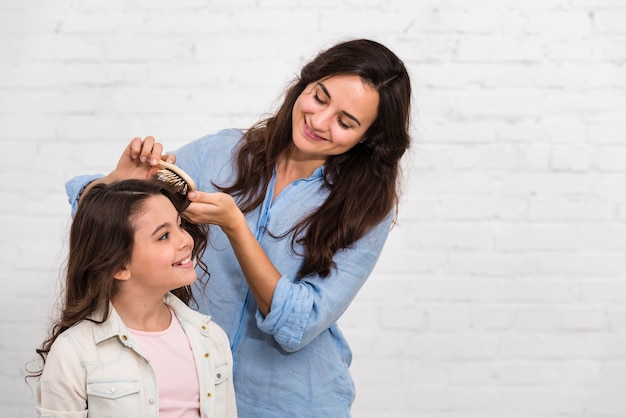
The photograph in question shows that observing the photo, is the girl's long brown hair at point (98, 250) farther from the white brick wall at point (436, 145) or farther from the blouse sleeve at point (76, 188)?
the white brick wall at point (436, 145)

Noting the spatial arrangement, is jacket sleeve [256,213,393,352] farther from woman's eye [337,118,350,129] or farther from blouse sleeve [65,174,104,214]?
blouse sleeve [65,174,104,214]

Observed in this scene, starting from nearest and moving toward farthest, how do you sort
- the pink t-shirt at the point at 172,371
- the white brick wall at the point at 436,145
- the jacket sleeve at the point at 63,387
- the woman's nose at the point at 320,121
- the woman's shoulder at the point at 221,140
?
the jacket sleeve at the point at 63,387, the pink t-shirt at the point at 172,371, the woman's nose at the point at 320,121, the woman's shoulder at the point at 221,140, the white brick wall at the point at 436,145

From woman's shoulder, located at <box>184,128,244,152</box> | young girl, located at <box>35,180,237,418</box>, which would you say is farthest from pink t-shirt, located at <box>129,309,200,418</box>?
woman's shoulder, located at <box>184,128,244,152</box>

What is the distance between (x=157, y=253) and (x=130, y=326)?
0.48 ft

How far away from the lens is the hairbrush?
1.69m

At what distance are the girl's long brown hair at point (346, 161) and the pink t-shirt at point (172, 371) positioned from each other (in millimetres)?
304

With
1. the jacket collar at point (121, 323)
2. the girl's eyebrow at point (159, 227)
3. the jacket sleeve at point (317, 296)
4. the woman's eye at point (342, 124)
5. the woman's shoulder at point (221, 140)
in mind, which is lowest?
the jacket collar at point (121, 323)

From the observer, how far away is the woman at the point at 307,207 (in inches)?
71.6

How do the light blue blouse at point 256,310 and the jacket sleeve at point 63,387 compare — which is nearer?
the jacket sleeve at point 63,387

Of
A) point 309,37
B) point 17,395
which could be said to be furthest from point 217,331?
point 17,395

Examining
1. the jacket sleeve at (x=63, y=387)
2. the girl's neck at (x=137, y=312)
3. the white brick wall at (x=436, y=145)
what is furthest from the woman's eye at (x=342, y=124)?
the white brick wall at (x=436, y=145)

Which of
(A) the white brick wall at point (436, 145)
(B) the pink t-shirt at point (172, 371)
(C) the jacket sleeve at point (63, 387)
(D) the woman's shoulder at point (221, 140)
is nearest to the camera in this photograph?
(C) the jacket sleeve at point (63, 387)

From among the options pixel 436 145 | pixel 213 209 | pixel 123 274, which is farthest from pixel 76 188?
pixel 436 145

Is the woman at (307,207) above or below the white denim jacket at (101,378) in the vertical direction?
above
